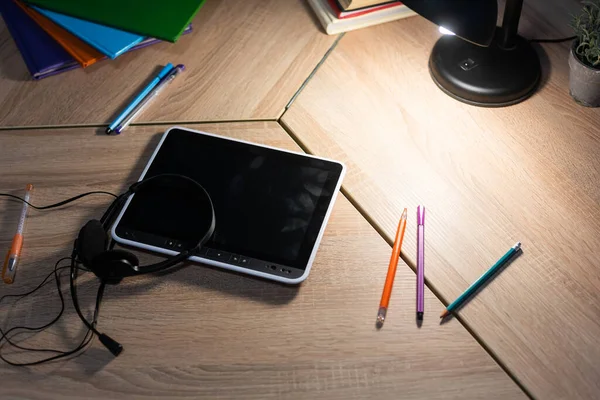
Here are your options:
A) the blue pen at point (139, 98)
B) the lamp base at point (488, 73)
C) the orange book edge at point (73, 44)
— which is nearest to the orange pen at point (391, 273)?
the lamp base at point (488, 73)

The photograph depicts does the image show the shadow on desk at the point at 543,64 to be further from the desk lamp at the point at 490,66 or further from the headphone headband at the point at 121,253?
the headphone headband at the point at 121,253

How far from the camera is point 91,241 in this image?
0.97m

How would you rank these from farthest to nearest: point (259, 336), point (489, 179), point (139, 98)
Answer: point (139, 98) → point (489, 179) → point (259, 336)

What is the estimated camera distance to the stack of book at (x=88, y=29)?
120 cm

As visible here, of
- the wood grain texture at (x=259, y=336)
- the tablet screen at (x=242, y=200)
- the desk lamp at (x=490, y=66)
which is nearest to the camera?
the wood grain texture at (x=259, y=336)

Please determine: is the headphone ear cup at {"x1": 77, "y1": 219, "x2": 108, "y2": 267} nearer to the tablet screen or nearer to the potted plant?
the tablet screen

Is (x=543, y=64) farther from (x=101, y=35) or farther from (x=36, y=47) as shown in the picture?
(x=36, y=47)

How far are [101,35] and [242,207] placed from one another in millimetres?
449

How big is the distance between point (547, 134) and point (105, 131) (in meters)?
0.70

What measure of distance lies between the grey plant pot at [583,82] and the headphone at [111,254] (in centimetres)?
59

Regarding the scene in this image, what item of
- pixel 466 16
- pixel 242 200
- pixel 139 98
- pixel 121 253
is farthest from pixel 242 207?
pixel 466 16

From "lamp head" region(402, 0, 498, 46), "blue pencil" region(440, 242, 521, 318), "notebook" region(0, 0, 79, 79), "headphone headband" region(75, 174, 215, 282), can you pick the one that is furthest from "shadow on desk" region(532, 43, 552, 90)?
"notebook" region(0, 0, 79, 79)

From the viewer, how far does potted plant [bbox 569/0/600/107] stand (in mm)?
1013

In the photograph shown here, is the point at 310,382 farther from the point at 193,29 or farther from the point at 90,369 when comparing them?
the point at 193,29
